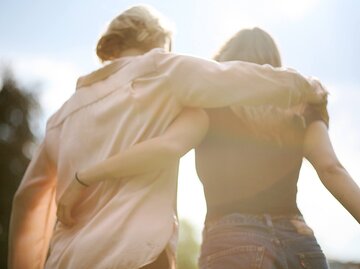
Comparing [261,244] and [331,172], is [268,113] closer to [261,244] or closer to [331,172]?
[331,172]

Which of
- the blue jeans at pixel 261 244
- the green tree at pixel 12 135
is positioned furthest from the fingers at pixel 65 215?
the green tree at pixel 12 135

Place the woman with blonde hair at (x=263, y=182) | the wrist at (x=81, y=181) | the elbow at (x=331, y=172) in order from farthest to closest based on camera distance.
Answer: the elbow at (x=331, y=172)
the woman with blonde hair at (x=263, y=182)
the wrist at (x=81, y=181)

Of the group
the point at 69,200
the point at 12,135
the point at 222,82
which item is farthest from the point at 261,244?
the point at 12,135

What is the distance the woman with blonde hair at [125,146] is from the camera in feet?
5.95

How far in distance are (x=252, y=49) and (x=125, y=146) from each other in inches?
35.6

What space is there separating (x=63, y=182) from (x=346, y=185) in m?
1.10

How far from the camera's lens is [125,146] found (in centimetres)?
196

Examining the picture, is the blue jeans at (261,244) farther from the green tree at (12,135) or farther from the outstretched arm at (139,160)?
the green tree at (12,135)

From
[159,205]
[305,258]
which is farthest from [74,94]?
[305,258]

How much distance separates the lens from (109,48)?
2.33 metres

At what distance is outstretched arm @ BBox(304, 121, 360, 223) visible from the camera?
2.11 metres

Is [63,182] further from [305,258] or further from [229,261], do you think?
[305,258]

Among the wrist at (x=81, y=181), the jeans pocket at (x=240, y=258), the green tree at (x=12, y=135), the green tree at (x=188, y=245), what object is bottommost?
the green tree at (x=188, y=245)

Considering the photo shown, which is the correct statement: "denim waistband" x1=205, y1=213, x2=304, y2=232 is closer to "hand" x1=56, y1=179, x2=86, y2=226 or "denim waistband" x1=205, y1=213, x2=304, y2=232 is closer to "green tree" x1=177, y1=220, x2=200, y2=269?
"hand" x1=56, y1=179, x2=86, y2=226
